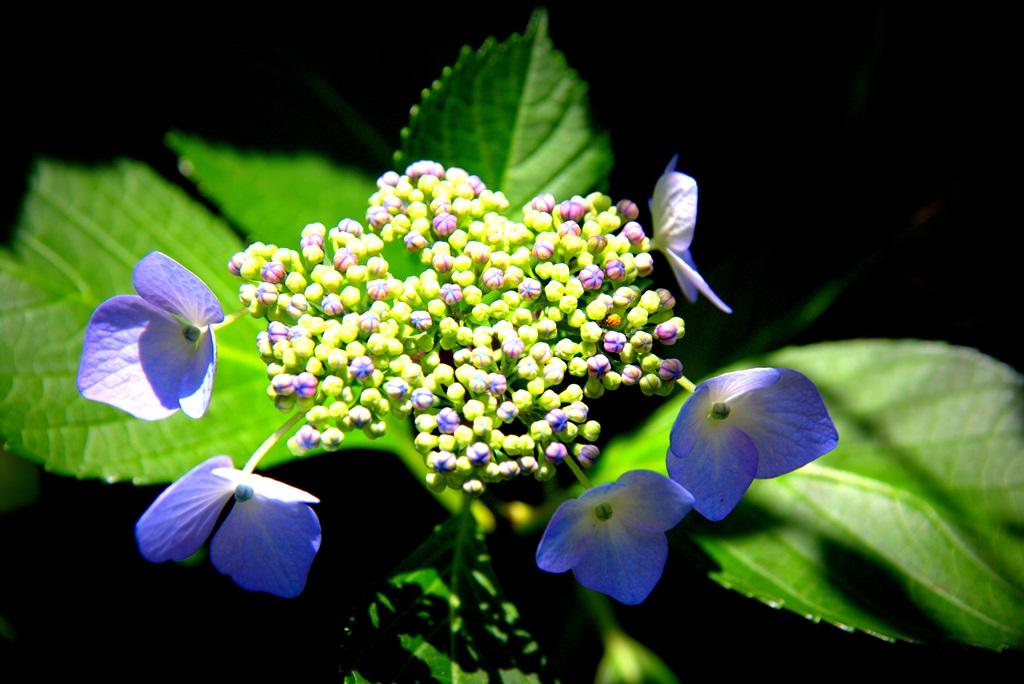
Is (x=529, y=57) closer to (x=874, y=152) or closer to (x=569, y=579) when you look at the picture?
(x=874, y=152)

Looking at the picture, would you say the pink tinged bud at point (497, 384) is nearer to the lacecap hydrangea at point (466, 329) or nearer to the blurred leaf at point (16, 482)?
the lacecap hydrangea at point (466, 329)

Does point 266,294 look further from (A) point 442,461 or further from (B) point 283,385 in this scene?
(A) point 442,461

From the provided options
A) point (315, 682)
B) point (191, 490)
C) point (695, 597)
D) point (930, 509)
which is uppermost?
point (191, 490)

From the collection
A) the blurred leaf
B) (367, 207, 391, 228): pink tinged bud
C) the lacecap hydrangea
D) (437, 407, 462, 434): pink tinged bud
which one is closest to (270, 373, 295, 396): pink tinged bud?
the lacecap hydrangea

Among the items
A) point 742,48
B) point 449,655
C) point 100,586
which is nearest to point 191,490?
point 449,655

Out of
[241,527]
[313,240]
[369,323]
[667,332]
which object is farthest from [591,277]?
[241,527]
